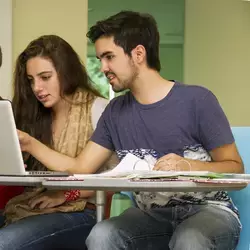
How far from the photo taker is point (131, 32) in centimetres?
193

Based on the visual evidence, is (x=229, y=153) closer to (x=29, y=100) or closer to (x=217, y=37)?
(x=29, y=100)

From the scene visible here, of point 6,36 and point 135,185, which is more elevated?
point 6,36

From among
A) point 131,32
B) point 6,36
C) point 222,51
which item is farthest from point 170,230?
point 222,51

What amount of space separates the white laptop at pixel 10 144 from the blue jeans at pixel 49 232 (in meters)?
0.30

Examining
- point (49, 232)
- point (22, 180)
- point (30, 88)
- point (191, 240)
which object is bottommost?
point (49, 232)

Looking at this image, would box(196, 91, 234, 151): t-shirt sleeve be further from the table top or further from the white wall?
the white wall

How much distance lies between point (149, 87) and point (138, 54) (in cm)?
12

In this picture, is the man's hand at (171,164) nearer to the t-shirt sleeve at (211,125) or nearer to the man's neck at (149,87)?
the t-shirt sleeve at (211,125)

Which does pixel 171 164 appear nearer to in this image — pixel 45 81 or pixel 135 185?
pixel 135 185

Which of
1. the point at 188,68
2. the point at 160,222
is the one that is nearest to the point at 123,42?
the point at 160,222

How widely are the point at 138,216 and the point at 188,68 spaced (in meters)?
2.54

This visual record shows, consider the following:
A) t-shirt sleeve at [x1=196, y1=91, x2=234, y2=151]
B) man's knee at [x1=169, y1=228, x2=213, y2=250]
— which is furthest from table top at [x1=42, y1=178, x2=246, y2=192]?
t-shirt sleeve at [x1=196, y1=91, x2=234, y2=151]

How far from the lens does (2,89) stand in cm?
312

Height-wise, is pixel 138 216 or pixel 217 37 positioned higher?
pixel 217 37
